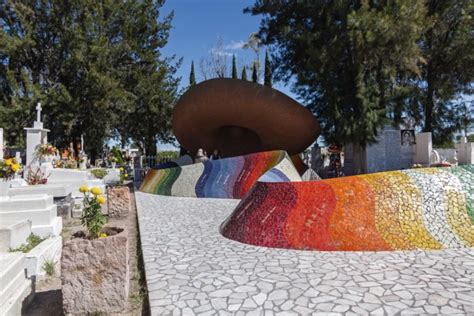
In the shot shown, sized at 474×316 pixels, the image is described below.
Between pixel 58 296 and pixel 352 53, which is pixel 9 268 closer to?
pixel 58 296

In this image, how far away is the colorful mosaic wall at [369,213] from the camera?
4883mm

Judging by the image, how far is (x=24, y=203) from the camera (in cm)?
572

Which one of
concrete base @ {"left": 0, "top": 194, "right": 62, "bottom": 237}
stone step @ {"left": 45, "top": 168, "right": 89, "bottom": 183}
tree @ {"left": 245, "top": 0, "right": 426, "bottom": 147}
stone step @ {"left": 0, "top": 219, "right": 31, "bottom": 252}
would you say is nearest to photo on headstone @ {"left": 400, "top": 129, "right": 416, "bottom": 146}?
tree @ {"left": 245, "top": 0, "right": 426, "bottom": 147}

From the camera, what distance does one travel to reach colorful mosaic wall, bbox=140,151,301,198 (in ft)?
32.9

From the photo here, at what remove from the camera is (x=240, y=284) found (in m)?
3.62

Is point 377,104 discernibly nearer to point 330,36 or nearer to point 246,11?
point 330,36

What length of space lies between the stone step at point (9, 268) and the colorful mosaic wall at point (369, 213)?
2869 mm

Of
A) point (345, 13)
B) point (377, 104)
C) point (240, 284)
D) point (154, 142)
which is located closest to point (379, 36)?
point (345, 13)

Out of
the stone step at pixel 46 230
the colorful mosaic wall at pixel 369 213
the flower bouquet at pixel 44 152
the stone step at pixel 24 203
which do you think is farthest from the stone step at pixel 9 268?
the flower bouquet at pixel 44 152

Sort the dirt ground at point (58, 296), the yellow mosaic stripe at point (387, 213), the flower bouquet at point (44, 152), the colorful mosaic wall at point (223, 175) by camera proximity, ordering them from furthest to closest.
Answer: the flower bouquet at point (44, 152) → the colorful mosaic wall at point (223, 175) → the yellow mosaic stripe at point (387, 213) → the dirt ground at point (58, 296)

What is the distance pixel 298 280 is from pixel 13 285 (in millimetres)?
2709

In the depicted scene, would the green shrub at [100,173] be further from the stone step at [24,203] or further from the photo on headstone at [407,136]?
the photo on headstone at [407,136]

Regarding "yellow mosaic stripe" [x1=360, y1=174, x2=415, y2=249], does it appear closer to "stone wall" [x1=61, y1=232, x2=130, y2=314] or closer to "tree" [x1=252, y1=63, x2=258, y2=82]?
"stone wall" [x1=61, y1=232, x2=130, y2=314]

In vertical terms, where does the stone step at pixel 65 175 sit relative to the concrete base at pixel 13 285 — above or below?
above
